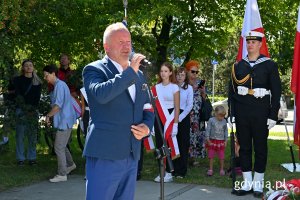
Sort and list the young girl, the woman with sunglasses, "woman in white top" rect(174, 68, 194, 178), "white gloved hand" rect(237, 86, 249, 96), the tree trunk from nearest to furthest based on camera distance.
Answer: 1. "white gloved hand" rect(237, 86, 249, 96)
2. "woman in white top" rect(174, 68, 194, 178)
3. the young girl
4. the woman with sunglasses
5. the tree trunk

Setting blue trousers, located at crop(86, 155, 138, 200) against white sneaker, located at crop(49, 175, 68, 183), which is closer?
blue trousers, located at crop(86, 155, 138, 200)

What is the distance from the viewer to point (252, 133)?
6449 millimetres

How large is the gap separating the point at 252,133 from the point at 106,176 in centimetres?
334

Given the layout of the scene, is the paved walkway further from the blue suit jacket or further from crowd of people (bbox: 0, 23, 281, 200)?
the blue suit jacket

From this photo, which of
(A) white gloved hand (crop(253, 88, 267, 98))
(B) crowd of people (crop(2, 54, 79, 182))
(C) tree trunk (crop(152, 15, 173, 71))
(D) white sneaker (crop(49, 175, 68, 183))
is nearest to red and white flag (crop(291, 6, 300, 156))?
(A) white gloved hand (crop(253, 88, 267, 98))

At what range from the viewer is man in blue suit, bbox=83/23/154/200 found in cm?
351

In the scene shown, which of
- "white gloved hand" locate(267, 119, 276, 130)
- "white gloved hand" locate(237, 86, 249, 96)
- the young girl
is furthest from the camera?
the young girl

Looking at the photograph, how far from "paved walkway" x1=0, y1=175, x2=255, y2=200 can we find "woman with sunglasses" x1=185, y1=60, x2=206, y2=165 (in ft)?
4.76

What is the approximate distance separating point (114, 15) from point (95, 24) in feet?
1.43

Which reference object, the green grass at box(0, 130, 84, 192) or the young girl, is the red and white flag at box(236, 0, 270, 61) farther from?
the green grass at box(0, 130, 84, 192)

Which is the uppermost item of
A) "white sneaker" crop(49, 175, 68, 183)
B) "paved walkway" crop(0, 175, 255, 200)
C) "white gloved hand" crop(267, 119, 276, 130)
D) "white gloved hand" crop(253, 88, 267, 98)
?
"white gloved hand" crop(253, 88, 267, 98)

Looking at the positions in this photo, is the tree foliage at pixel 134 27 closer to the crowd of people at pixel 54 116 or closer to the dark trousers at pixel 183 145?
the crowd of people at pixel 54 116

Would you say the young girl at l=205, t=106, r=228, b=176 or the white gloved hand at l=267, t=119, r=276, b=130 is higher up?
the white gloved hand at l=267, t=119, r=276, b=130

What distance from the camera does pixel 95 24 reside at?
30.6 ft
